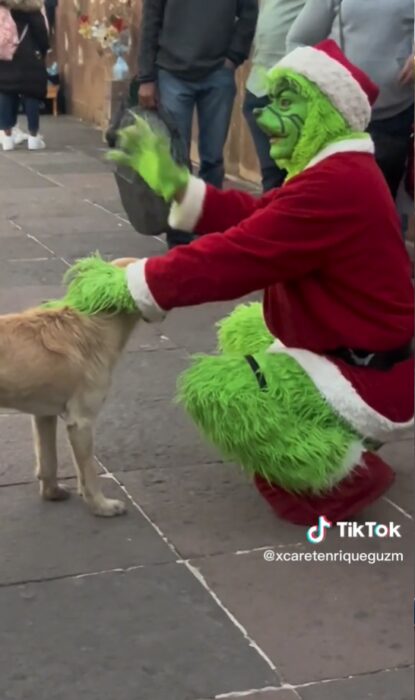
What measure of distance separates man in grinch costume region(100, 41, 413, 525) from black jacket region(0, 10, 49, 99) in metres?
8.13

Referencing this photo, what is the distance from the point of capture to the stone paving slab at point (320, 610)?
3277mm

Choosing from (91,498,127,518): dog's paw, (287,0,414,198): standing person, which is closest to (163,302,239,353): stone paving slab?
(287,0,414,198): standing person

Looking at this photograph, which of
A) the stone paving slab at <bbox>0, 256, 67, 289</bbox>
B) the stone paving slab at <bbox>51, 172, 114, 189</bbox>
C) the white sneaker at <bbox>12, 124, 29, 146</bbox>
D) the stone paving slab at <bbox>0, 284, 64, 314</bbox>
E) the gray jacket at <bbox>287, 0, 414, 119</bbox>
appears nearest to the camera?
the gray jacket at <bbox>287, 0, 414, 119</bbox>

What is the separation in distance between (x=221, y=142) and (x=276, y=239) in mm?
4667

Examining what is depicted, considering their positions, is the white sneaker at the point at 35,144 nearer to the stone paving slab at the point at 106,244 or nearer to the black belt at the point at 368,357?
the stone paving slab at the point at 106,244

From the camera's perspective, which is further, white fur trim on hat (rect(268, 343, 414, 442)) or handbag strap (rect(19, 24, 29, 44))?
handbag strap (rect(19, 24, 29, 44))

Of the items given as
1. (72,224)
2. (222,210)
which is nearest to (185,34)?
(72,224)

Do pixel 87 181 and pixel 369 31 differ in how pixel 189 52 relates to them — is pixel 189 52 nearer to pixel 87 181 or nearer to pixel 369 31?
pixel 369 31

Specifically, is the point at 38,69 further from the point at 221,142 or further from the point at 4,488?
the point at 4,488

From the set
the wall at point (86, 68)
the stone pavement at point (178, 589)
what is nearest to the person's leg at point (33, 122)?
the wall at point (86, 68)

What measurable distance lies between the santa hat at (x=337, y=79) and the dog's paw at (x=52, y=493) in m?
1.73

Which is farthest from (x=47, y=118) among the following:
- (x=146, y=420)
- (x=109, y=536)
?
(x=109, y=536)

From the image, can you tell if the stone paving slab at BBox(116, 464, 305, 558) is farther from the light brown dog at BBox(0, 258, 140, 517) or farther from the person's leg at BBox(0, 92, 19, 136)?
the person's leg at BBox(0, 92, 19, 136)

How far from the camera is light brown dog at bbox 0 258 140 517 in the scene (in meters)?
3.85
